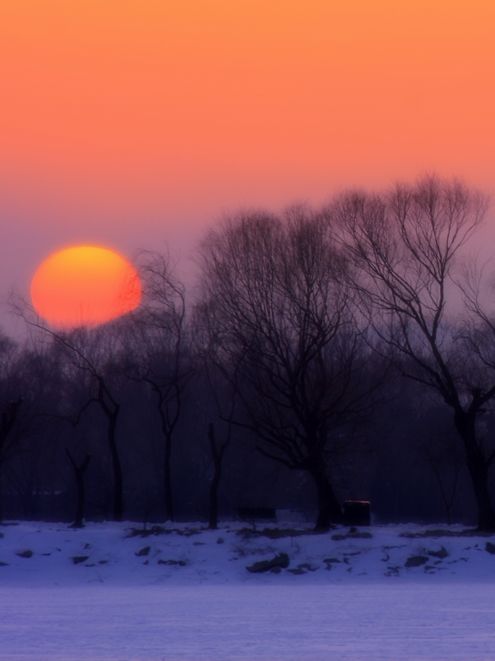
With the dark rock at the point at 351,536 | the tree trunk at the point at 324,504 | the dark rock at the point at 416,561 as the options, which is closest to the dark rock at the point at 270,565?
the dark rock at the point at 351,536

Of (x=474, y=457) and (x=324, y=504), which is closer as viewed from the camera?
(x=324, y=504)

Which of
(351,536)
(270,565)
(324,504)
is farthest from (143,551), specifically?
(324,504)

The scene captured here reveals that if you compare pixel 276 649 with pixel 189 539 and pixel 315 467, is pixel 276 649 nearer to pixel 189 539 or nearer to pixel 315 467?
pixel 189 539

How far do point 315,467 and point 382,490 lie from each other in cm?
2759

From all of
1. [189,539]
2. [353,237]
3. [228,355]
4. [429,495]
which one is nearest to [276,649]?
[189,539]

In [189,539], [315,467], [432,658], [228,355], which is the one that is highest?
[228,355]

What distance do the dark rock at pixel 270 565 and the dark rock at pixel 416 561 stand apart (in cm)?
340

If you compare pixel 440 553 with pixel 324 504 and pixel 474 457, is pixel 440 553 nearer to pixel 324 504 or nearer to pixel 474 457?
pixel 324 504

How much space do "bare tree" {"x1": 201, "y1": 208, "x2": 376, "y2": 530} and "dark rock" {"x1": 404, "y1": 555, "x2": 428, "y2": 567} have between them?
6.28 meters

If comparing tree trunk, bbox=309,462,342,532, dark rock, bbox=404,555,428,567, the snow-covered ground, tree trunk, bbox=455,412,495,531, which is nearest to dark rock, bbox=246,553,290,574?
the snow-covered ground

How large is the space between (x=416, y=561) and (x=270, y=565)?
408 cm

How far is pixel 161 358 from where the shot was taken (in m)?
57.3

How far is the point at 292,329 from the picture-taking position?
127ft

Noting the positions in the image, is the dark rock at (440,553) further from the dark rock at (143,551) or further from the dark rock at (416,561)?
the dark rock at (143,551)
